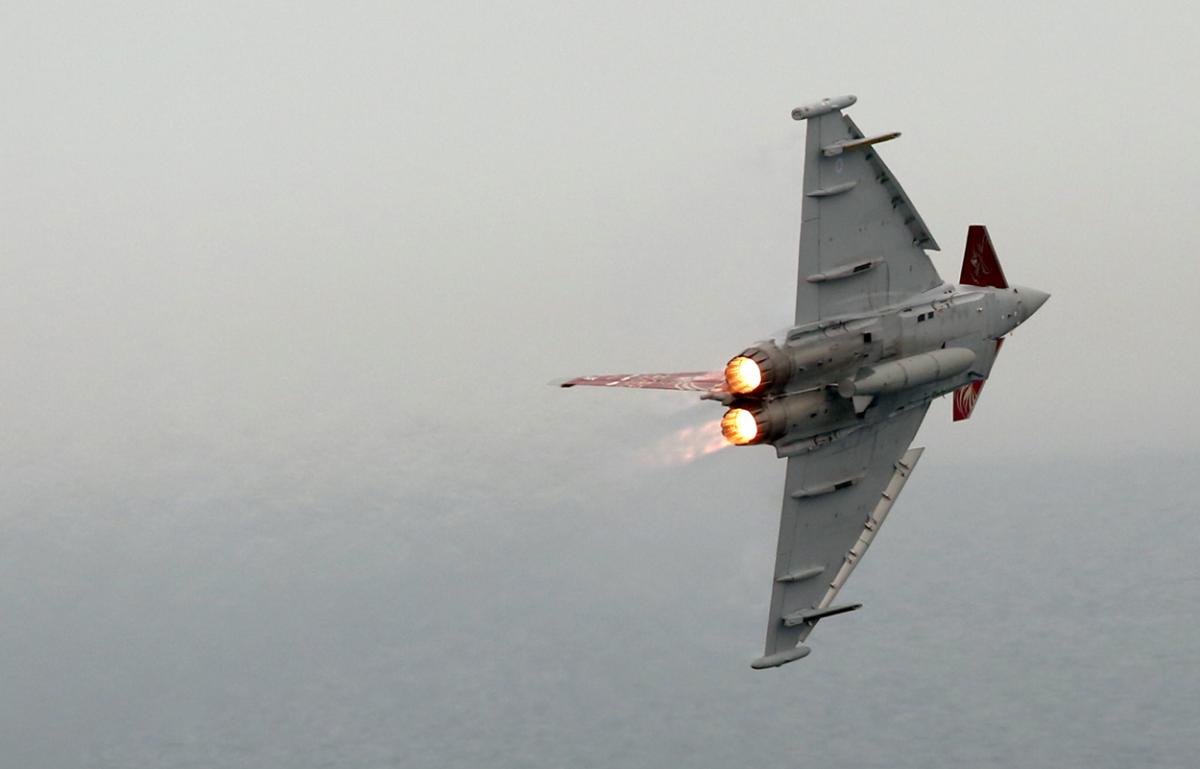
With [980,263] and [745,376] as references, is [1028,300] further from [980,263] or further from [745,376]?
[745,376]

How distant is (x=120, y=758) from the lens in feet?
291

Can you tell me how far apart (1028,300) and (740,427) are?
35.6 ft

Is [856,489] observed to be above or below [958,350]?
below

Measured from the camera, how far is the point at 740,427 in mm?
38156

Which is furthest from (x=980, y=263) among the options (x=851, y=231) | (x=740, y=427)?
(x=740, y=427)

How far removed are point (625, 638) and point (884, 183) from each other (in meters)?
82.0

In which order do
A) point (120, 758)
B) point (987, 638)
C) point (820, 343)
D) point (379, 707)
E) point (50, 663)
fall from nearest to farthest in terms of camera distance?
1. point (820, 343)
2. point (50, 663)
3. point (120, 758)
4. point (379, 707)
5. point (987, 638)

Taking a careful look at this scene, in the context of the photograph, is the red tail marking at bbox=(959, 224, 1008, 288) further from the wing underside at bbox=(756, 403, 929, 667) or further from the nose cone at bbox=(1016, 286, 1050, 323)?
the wing underside at bbox=(756, 403, 929, 667)

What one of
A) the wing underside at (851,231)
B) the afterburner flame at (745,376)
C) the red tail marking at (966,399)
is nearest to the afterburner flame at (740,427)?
the afterburner flame at (745,376)

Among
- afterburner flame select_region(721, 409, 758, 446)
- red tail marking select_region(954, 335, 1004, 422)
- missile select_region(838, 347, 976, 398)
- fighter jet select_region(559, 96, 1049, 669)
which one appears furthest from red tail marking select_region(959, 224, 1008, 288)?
afterburner flame select_region(721, 409, 758, 446)

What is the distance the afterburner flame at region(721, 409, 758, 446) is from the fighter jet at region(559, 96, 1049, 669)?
24mm

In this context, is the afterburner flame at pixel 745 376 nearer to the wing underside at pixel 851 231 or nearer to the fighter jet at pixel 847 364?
the fighter jet at pixel 847 364

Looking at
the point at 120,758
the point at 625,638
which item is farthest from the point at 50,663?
the point at 625,638

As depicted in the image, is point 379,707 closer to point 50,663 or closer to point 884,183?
point 50,663
